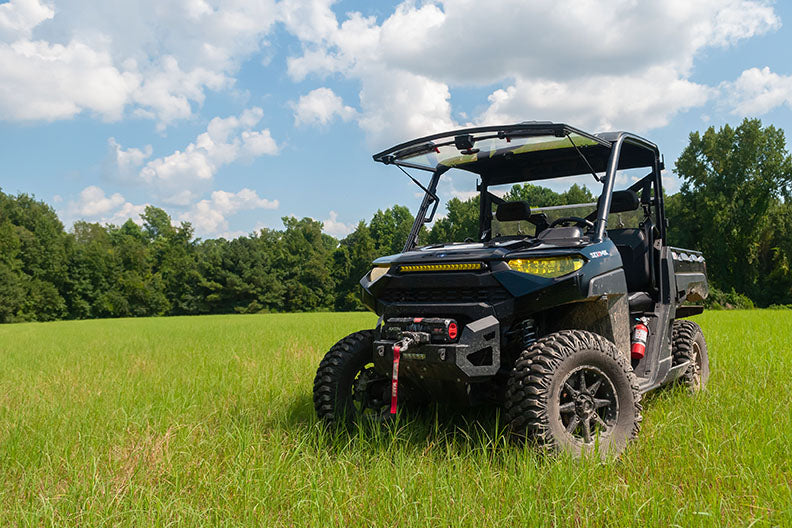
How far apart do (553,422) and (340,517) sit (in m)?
1.34

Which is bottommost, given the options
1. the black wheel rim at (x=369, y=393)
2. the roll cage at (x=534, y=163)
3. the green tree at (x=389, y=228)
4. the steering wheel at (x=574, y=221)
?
the black wheel rim at (x=369, y=393)

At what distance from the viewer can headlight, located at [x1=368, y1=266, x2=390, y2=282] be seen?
4227mm

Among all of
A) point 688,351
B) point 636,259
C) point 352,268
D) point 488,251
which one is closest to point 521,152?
point 636,259

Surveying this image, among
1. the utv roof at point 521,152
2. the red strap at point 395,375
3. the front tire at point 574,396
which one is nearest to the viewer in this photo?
the front tire at point 574,396

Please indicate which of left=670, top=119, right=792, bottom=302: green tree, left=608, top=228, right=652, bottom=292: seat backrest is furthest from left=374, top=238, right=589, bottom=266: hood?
left=670, top=119, right=792, bottom=302: green tree

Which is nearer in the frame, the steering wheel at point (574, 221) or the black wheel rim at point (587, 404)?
the black wheel rim at point (587, 404)

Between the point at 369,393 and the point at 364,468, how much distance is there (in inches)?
37.2

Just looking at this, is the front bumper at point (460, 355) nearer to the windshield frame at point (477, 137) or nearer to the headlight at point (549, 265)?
the headlight at point (549, 265)

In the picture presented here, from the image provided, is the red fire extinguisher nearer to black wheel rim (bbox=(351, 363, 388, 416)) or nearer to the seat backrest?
the seat backrest

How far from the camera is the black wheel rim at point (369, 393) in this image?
14.4 feet

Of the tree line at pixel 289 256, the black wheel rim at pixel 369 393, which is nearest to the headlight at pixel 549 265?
the black wheel rim at pixel 369 393

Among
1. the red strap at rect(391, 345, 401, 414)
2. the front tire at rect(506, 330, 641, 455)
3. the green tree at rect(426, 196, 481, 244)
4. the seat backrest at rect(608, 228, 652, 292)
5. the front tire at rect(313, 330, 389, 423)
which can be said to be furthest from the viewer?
the green tree at rect(426, 196, 481, 244)

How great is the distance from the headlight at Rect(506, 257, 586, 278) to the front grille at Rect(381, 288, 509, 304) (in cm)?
19

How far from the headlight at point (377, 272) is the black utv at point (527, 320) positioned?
1 centimetres
